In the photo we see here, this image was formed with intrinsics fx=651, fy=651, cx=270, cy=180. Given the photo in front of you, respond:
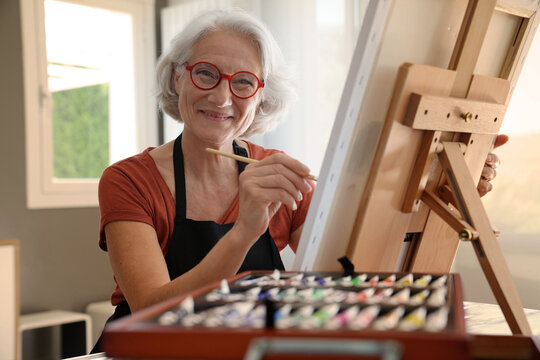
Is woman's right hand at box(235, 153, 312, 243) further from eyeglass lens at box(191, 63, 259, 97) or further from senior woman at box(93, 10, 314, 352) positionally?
eyeglass lens at box(191, 63, 259, 97)

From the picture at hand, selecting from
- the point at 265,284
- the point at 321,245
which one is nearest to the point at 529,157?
the point at 321,245

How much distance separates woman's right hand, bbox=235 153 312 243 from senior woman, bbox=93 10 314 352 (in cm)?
17

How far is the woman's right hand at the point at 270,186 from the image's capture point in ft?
3.86

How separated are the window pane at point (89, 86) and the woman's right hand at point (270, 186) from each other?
3.37 metres

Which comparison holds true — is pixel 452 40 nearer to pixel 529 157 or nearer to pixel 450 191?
pixel 450 191

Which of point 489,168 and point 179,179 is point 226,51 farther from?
point 489,168

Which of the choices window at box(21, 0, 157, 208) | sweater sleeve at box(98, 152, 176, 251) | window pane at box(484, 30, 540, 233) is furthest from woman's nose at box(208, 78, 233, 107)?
window at box(21, 0, 157, 208)

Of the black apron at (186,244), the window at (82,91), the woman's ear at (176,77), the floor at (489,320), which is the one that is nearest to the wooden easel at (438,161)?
the floor at (489,320)

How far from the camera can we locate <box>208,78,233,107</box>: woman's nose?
162cm

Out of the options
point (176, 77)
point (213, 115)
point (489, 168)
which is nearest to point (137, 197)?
point (213, 115)

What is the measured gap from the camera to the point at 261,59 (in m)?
1.70

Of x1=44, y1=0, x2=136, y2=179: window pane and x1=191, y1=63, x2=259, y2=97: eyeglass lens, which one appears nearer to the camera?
x1=191, y1=63, x2=259, y2=97: eyeglass lens

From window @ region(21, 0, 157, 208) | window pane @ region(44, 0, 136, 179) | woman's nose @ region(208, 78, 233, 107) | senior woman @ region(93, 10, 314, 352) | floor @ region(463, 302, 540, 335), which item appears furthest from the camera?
window pane @ region(44, 0, 136, 179)

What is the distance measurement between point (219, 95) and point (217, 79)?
0.15ft
